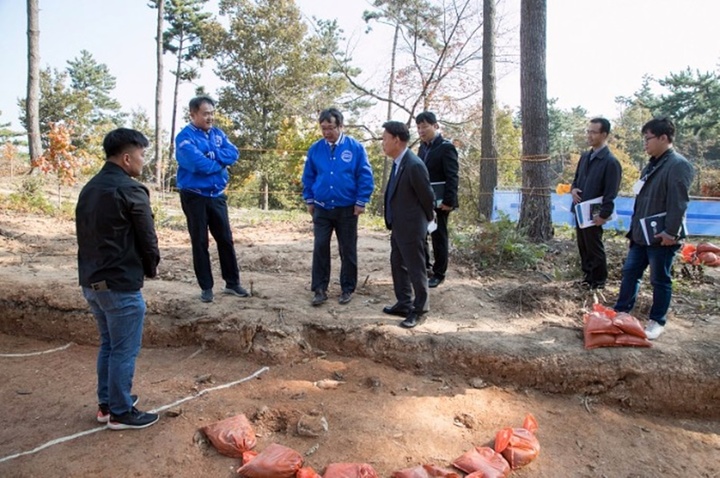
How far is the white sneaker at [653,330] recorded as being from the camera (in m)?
3.56

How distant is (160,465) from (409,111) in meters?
12.0

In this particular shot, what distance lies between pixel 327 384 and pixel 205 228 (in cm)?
172

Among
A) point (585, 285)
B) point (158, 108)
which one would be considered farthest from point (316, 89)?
point (585, 285)

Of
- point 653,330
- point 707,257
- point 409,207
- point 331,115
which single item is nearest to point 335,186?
point 331,115

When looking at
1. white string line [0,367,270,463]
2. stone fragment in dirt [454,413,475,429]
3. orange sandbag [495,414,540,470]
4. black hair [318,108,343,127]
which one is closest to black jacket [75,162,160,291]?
white string line [0,367,270,463]

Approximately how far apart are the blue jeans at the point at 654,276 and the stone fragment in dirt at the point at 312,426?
268cm

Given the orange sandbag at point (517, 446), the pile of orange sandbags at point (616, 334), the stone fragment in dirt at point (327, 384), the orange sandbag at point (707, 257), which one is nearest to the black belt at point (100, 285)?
the stone fragment in dirt at point (327, 384)

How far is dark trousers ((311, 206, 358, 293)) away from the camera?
13.6ft

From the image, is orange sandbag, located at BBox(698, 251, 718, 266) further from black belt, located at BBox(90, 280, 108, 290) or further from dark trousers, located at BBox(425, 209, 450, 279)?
black belt, located at BBox(90, 280, 108, 290)

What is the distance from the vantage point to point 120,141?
2.52 m

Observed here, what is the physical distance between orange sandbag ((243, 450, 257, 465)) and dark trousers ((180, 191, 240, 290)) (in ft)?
6.27

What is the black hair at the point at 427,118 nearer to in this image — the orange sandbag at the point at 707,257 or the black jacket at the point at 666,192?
the black jacket at the point at 666,192

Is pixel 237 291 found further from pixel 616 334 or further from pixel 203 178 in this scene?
pixel 616 334

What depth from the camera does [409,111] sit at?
1314cm
